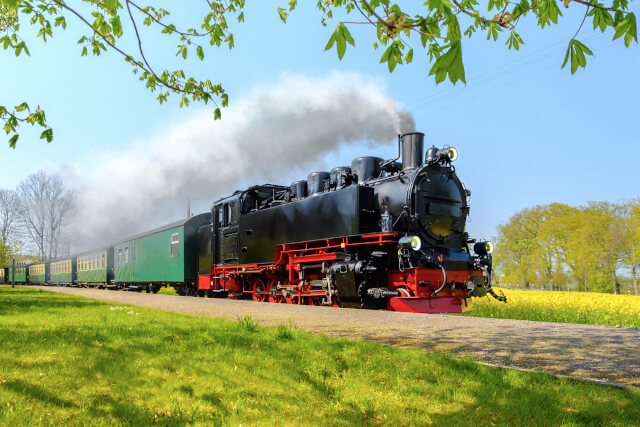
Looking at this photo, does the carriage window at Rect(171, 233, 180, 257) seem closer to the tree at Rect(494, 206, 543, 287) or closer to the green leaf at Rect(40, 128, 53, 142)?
the green leaf at Rect(40, 128, 53, 142)

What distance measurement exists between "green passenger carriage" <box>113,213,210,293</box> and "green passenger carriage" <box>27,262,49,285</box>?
63.4 feet

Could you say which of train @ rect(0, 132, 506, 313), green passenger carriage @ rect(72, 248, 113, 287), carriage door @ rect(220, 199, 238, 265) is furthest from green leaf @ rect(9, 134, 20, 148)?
green passenger carriage @ rect(72, 248, 113, 287)

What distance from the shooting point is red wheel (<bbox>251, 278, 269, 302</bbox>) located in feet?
49.6

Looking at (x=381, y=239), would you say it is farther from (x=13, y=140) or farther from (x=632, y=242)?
(x=632, y=242)

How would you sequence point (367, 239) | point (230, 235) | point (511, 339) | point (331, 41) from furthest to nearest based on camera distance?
point (230, 235), point (367, 239), point (511, 339), point (331, 41)

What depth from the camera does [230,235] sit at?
54.5 ft

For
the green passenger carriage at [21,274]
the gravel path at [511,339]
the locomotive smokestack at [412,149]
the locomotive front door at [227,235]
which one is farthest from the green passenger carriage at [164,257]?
the green passenger carriage at [21,274]

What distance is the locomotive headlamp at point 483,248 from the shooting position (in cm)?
1179

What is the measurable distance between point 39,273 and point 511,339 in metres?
48.5

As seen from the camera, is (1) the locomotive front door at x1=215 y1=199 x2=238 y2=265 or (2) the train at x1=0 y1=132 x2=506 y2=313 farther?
(1) the locomotive front door at x1=215 y1=199 x2=238 y2=265

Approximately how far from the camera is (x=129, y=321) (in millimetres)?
7293

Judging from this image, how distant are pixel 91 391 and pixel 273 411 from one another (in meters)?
1.42

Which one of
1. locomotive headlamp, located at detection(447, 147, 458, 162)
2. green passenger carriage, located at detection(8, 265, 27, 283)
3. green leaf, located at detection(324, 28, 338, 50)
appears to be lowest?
green passenger carriage, located at detection(8, 265, 27, 283)

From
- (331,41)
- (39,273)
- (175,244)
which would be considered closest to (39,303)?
(175,244)
